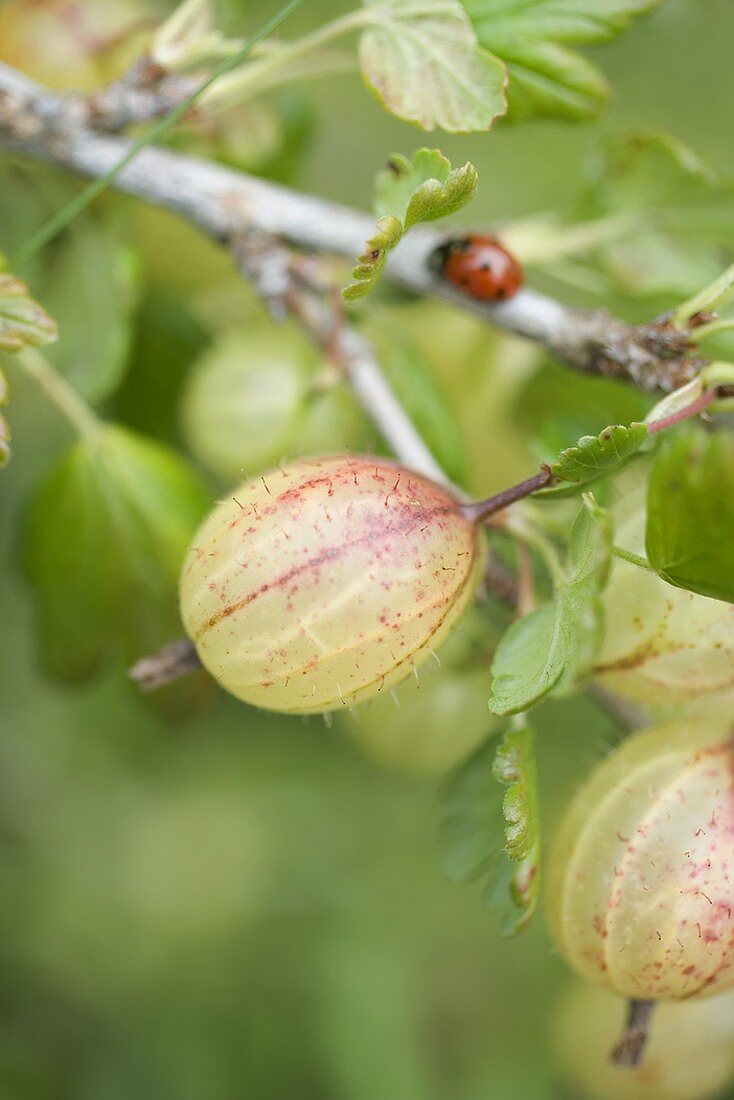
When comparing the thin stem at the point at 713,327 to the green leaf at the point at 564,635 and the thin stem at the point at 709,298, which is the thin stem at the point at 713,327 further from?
the green leaf at the point at 564,635

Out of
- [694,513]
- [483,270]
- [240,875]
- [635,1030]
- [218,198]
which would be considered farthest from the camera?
[240,875]

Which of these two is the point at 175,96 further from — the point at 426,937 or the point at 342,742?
the point at 426,937

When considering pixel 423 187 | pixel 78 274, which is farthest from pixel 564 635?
pixel 78 274

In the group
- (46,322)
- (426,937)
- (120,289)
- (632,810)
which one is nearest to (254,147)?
(120,289)

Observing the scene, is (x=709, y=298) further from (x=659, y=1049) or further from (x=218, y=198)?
(x=659, y=1049)

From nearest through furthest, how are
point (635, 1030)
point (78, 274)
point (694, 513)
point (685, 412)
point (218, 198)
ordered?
point (694, 513) < point (685, 412) < point (635, 1030) < point (218, 198) < point (78, 274)

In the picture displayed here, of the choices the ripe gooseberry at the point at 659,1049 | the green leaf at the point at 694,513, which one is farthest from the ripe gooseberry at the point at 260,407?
the ripe gooseberry at the point at 659,1049

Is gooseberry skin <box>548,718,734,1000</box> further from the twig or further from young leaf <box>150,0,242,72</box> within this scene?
young leaf <box>150,0,242,72</box>

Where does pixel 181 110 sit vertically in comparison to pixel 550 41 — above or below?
above
